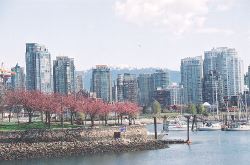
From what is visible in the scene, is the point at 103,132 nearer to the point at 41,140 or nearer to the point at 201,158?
the point at 41,140

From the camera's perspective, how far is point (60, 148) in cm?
6131

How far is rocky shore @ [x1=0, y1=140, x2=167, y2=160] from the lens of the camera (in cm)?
5891

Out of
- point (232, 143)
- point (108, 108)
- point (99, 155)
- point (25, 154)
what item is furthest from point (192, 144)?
point (25, 154)

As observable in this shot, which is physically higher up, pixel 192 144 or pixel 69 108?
pixel 69 108

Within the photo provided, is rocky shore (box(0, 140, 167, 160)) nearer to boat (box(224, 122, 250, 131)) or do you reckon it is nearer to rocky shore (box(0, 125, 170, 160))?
rocky shore (box(0, 125, 170, 160))

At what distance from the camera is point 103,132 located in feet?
219

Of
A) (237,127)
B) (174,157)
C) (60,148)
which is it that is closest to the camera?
(174,157)

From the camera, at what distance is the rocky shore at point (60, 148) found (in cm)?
5891

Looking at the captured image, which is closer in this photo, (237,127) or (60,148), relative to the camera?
(60,148)

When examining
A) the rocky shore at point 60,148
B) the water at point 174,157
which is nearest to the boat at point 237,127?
the water at point 174,157

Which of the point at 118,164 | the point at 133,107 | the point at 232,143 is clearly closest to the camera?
the point at 118,164

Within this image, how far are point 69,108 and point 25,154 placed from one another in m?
15.7

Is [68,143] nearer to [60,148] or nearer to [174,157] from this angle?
[60,148]

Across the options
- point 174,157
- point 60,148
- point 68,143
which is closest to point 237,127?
point 174,157
